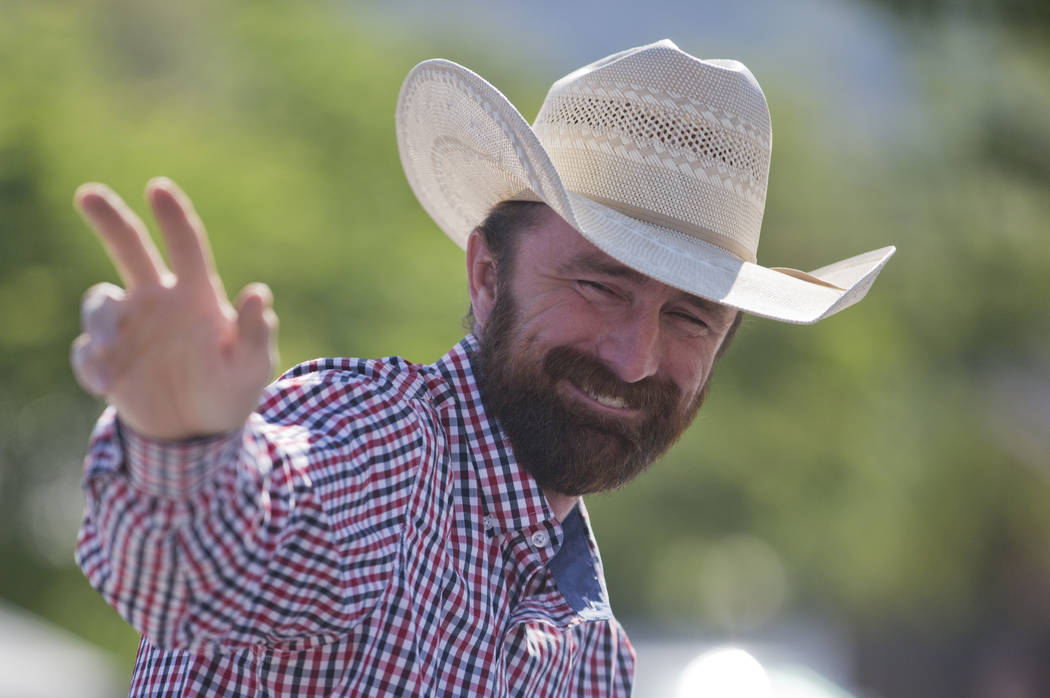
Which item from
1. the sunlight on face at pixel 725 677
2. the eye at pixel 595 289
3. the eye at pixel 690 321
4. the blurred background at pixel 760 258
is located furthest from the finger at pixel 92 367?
the blurred background at pixel 760 258

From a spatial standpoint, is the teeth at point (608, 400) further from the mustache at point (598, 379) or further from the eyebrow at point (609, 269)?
the eyebrow at point (609, 269)

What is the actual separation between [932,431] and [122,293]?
→ 25191 mm

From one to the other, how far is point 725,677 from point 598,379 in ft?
13.8

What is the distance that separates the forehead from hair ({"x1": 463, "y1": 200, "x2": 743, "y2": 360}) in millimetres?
30

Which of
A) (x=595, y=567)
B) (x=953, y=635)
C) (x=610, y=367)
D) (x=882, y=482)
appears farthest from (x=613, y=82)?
(x=953, y=635)

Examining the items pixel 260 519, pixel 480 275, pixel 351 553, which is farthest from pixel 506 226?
pixel 260 519

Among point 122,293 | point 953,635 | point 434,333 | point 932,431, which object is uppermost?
point 122,293

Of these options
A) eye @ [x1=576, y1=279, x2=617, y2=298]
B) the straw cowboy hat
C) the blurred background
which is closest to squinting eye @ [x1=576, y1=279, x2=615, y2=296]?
eye @ [x1=576, y1=279, x2=617, y2=298]

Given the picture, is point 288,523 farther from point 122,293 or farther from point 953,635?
point 953,635

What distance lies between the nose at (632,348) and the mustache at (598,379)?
0.07 ft

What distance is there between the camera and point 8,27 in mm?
16641

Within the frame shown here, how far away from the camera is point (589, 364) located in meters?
2.60

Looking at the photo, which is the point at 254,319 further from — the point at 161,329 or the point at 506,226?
the point at 506,226

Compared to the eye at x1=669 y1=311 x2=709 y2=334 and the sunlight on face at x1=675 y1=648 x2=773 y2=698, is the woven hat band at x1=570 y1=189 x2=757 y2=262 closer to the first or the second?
the eye at x1=669 y1=311 x2=709 y2=334
